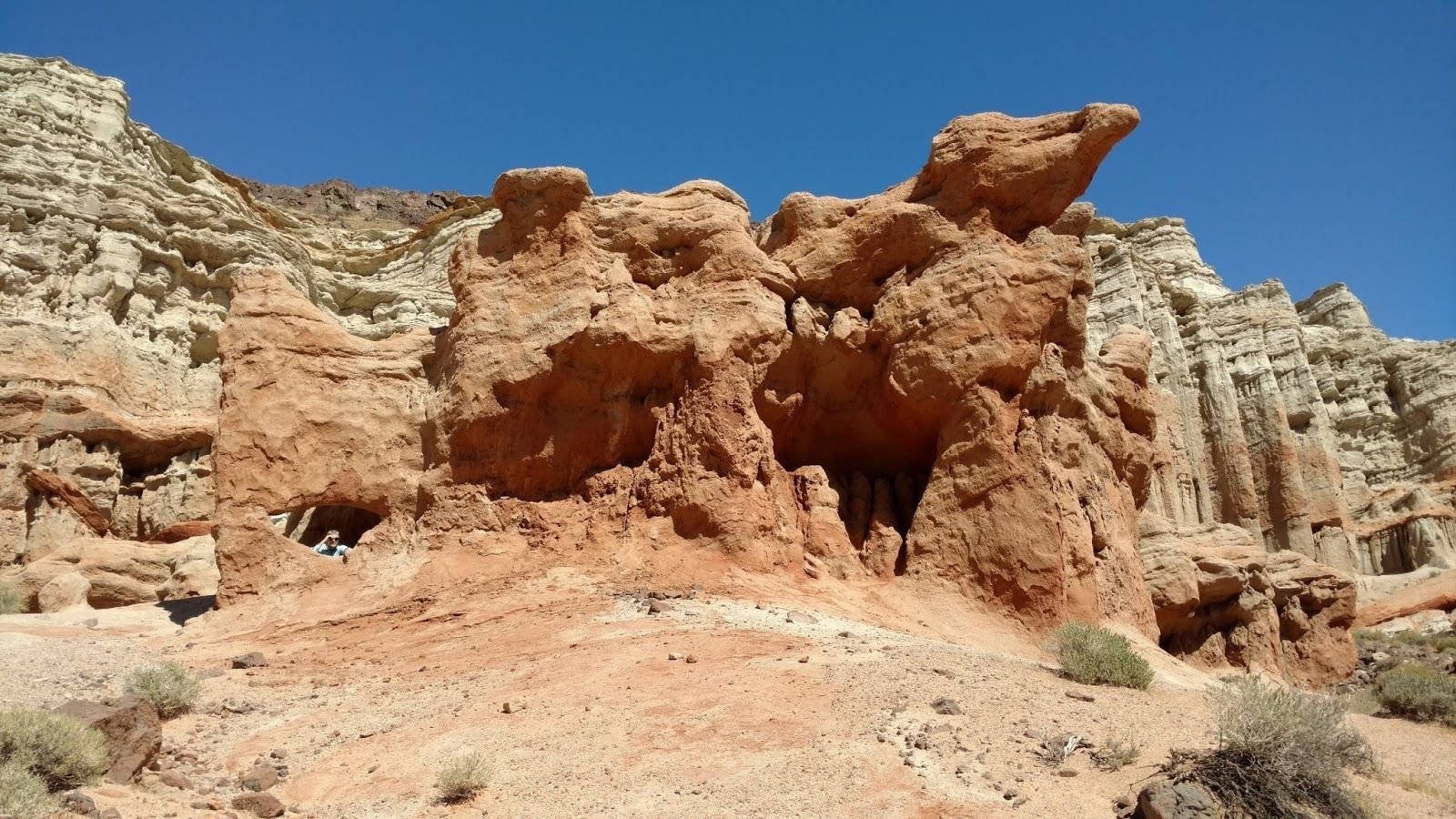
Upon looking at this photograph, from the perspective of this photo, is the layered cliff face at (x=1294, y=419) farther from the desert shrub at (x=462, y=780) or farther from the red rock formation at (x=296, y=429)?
the desert shrub at (x=462, y=780)

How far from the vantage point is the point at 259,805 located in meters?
6.38

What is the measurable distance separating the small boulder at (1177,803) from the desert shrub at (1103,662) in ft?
9.48

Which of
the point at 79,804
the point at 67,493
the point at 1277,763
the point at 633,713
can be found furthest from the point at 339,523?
the point at 1277,763

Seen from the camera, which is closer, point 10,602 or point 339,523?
point 10,602

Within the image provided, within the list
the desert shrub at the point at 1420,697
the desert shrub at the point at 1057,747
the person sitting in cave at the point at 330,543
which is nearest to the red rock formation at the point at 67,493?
the person sitting in cave at the point at 330,543

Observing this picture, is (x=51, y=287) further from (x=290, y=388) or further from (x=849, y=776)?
(x=849, y=776)

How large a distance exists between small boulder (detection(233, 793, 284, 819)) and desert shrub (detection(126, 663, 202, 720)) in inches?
78.6

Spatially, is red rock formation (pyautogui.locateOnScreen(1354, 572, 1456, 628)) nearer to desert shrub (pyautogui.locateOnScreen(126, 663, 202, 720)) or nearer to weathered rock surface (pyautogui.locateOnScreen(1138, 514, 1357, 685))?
weathered rock surface (pyautogui.locateOnScreen(1138, 514, 1357, 685))

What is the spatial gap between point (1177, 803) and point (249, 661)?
8.45 m

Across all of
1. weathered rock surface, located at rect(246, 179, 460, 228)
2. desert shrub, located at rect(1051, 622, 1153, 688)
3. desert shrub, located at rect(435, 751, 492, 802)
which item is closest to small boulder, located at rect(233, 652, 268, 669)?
desert shrub, located at rect(435, 751, 492, 802)

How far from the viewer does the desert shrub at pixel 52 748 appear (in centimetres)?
588

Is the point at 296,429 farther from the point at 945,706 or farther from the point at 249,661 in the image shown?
the point at 945,706

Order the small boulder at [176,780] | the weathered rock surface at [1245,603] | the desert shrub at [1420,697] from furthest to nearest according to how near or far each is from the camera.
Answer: the weathered rock surface at [1245,603], the desert shrub at [1420,697], the small boulder at [176,780]

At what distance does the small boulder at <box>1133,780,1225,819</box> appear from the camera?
17.9ft
